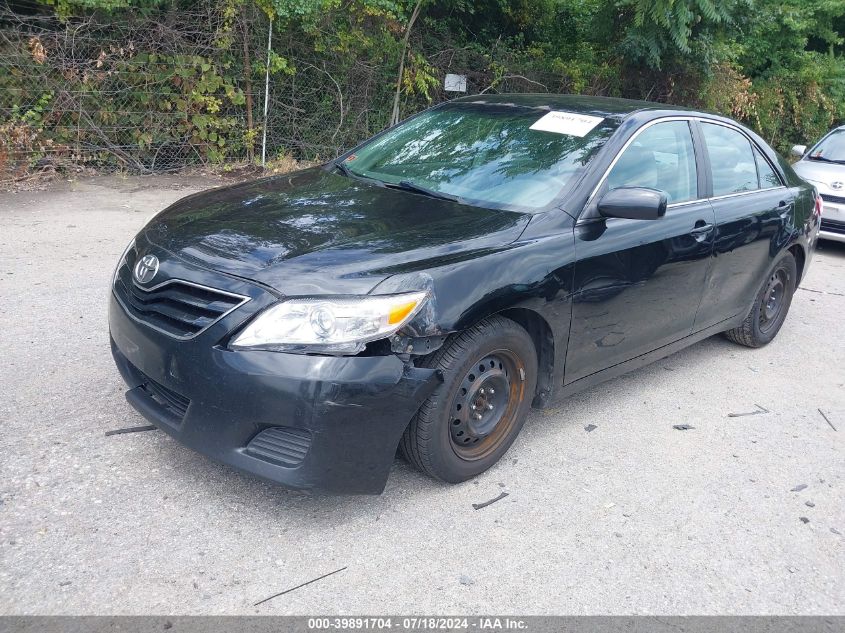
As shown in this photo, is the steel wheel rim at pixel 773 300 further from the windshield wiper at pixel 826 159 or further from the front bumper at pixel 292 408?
the windshield wiper at pixel 826 159

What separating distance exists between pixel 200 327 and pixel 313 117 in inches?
339

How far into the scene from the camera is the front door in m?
3.80

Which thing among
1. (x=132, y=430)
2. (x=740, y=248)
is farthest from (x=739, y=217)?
(x=132, y=430)

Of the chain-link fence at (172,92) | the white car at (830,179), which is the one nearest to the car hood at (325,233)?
the chain-link fence at (172,92)

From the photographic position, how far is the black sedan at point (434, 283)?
289cm

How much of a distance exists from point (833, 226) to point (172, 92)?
8.38 m

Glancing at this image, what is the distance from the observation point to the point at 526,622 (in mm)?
2736

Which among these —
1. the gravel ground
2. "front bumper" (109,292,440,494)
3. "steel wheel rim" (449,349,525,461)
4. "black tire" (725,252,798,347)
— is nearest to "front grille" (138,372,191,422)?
"front bumper" (109,292,440,494)

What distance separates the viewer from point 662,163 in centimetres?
440

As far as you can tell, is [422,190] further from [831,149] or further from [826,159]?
[831,149]

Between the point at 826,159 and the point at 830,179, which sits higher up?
the point at 826,159

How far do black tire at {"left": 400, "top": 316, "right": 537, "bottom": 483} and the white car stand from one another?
23.0 feet

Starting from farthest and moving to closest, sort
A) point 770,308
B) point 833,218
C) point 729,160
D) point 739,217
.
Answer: point 833,218, point 770,308, point 729,160, point 739,217

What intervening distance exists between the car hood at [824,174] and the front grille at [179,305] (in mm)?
8681
